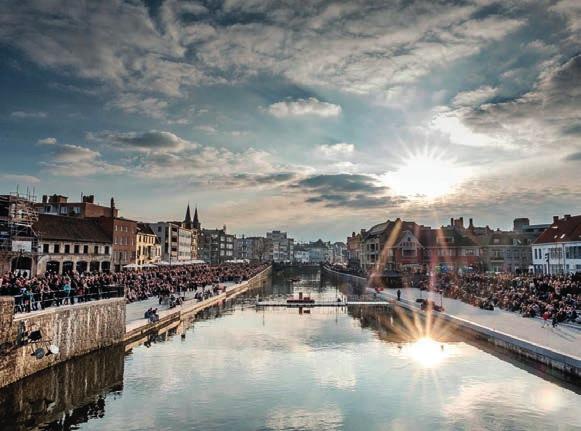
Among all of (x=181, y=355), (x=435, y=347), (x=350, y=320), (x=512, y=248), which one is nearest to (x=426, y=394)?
(x=435, y=347)

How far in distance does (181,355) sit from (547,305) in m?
28.6

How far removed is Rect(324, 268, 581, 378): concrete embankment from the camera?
26.0 m

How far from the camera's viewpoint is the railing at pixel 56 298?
2378cm

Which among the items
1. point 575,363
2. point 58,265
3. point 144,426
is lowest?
point 144,426

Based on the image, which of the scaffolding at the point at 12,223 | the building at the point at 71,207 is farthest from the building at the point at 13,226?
the building at the point at 71,207

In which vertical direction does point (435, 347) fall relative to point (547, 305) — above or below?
below

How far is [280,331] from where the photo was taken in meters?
42.3

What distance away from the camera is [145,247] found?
107375 millimetres

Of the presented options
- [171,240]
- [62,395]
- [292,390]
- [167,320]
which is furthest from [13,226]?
[171,240]

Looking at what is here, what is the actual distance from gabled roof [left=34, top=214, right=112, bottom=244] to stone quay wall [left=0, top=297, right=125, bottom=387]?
123 feet

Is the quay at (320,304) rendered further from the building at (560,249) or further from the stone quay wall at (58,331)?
the stone quay wall at (58,331)

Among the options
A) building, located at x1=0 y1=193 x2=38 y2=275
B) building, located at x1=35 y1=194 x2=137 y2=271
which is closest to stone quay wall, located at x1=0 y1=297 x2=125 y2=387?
building, located at x1=0 y1=193 x2=38 y2=275

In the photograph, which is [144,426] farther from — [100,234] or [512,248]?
[512,248]

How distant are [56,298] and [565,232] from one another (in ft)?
243
